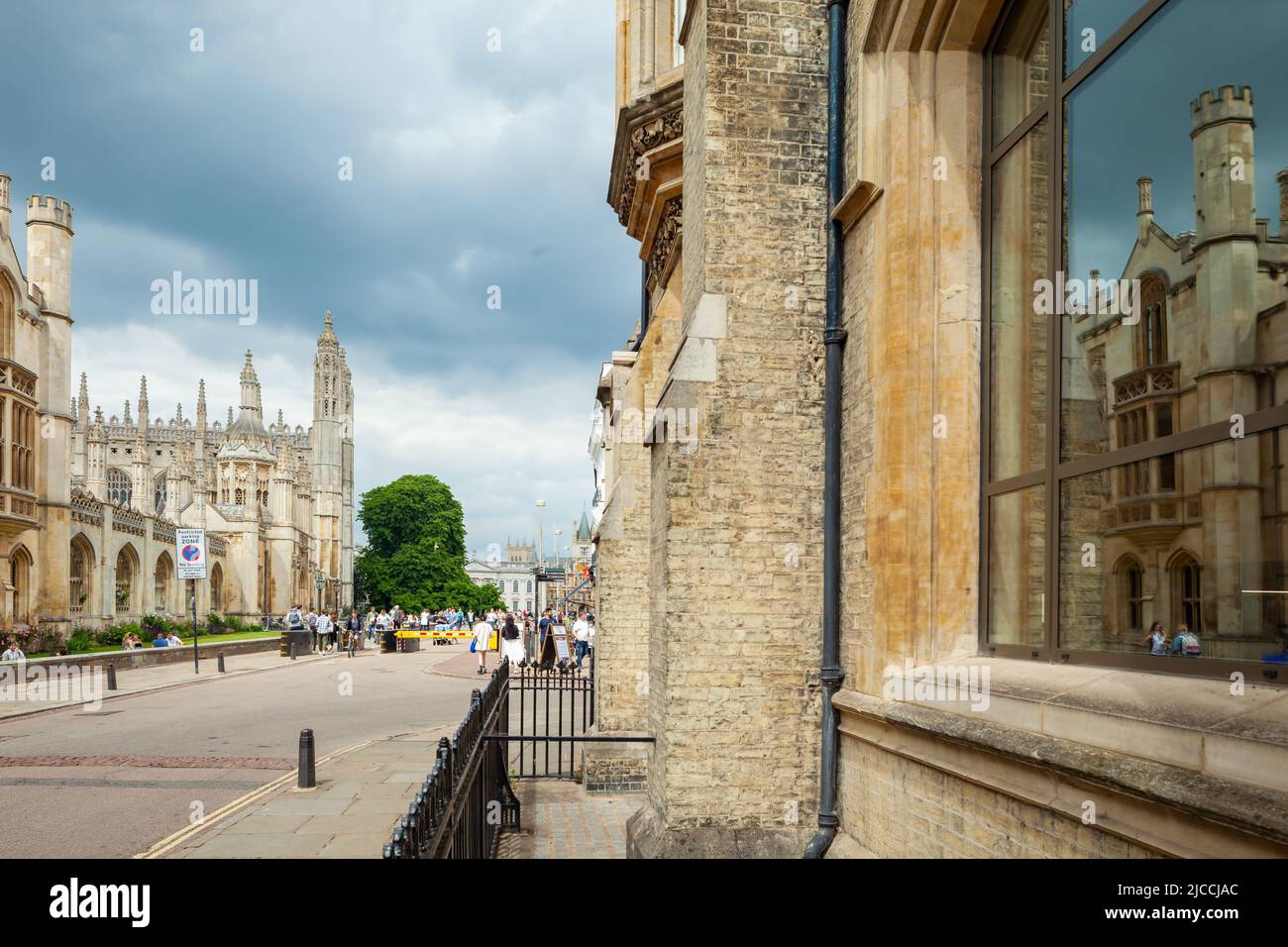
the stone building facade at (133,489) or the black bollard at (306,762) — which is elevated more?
the stone building facade at (133,489)

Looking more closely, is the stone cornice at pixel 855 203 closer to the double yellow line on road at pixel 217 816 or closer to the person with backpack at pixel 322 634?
Result: the double yellow line on road at pixel 217 816

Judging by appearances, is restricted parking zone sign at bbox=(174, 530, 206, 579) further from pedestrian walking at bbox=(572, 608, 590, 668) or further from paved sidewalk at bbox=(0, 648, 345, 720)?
pedestrian walking at bbox=(572, 608, 590, 668)

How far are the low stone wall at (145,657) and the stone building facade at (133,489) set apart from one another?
3.38 m

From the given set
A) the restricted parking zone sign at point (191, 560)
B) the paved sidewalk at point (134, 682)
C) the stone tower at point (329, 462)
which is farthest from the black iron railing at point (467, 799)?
the stone tower at point (329, 462)

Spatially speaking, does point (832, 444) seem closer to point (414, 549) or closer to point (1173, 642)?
point (1173, 642)

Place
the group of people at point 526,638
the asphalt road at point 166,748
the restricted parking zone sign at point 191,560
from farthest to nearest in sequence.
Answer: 1. the restricted parking zone sign at point 191,560
2. the group of people at point 526,638
3. the asphalt road at point 166,748

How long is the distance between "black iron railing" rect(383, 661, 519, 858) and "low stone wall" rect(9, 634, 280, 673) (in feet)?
56.0

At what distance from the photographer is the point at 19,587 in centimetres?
2797

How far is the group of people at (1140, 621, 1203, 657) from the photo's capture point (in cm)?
387

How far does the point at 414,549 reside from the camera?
2854 inches

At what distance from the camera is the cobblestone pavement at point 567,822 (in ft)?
28.0

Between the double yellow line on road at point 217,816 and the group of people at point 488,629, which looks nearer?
the double yellow line on road at point 217,816

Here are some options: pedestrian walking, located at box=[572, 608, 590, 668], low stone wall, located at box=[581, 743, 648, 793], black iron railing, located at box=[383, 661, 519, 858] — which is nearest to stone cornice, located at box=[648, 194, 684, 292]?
black iron railing, located at box=[383, 661, 519, 858]
